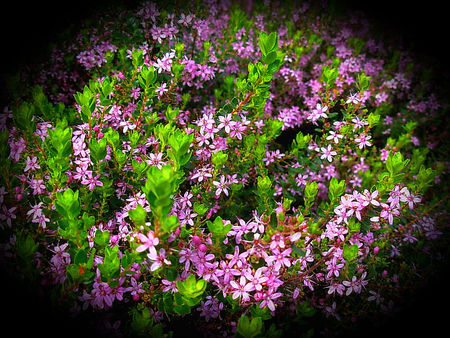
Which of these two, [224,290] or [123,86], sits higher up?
[123,86]

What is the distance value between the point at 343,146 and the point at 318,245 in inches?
42.8

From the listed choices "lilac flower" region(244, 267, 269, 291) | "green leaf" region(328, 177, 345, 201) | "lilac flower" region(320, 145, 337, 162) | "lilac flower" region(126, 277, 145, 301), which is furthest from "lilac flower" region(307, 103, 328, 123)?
"lilac flower" region(126, 277, 145, 301)

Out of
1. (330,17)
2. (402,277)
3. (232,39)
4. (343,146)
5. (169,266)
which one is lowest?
(402,277)

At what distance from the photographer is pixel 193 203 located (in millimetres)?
2514

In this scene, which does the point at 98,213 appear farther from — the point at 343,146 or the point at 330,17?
the point at 330,17

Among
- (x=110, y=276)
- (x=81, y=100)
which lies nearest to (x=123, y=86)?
(x=81, y=100)

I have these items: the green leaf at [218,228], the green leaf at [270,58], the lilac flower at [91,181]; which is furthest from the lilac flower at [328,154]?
the lilac flower at [91,181]

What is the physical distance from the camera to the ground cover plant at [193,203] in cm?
177

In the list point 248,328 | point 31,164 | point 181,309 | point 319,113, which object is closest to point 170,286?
point 181,309

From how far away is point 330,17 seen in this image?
5285 mm

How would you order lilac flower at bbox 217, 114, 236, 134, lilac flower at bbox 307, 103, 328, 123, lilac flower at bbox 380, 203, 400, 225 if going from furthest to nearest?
lilac flower at bbox 307, 103, 328, 123 → lilac flower at bbox 217, 114, 236, 134 → lilac flower at bbox 380, 203, 400, 225

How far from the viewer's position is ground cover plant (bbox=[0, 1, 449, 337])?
1771 mm

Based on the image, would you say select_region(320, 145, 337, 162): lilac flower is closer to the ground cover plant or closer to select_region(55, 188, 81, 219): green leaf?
the ground cover plant

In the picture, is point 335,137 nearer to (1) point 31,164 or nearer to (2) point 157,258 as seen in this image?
(2) point 157,258
